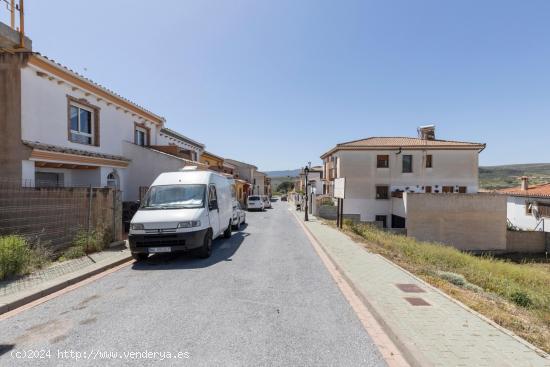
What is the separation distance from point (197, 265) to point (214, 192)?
9.42 feet

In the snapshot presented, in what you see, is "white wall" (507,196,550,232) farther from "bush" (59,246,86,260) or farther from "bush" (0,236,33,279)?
"bush" (0,236,33,279)

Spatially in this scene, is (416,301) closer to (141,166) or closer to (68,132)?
(68,132)

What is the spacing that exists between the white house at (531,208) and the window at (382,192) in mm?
8752

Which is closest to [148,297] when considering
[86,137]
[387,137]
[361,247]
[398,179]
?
[361,247]

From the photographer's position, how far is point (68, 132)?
1192cm

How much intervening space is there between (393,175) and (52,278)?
27088 millimetres

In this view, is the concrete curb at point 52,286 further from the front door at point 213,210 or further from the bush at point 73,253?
the front door at point 213,210

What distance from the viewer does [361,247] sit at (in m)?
10.0

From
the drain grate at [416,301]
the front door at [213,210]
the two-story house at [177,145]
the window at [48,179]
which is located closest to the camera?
the drain grate at [416,301]

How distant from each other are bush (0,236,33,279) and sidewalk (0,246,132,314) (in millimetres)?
257

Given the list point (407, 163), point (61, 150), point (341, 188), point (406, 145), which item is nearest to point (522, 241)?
point (407, 163)

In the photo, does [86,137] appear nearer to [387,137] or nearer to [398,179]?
[398,179]

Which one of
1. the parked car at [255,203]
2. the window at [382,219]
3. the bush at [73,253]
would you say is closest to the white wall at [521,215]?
the window at [382,219]

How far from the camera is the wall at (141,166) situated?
51.5 feet
